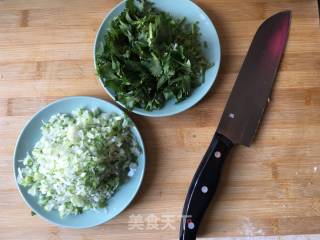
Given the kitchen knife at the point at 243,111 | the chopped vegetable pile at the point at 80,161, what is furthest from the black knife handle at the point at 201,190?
the chopped vegetable pile at the point at 80,161

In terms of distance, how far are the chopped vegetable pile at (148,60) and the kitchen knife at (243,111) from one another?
0.14 m

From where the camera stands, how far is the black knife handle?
127 centimetres

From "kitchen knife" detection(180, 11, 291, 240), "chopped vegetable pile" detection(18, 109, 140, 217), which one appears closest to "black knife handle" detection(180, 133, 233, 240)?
"kitchen knife" detection(180, 11, 291, 240)

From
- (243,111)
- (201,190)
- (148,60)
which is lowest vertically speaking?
(201,190)

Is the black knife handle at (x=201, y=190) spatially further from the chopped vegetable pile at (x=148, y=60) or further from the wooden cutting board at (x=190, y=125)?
the chopped vegetable pile at (x=148, y=60)

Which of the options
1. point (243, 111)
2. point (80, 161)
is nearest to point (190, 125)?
point (243, 111)

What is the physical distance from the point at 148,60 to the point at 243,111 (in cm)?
34

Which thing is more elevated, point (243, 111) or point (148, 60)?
point (148, 60)

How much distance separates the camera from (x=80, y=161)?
1209 mm

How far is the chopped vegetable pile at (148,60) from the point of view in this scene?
1.25m

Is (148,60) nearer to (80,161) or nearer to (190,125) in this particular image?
(190,125)

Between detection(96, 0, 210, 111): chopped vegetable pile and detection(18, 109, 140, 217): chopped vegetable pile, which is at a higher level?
detection(96, 0, 210, 111): chopped vegetable pile

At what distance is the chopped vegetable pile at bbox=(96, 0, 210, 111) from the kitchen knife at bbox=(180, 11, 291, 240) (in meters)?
0.14

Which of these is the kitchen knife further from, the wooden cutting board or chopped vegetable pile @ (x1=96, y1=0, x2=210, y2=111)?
chopped vegetable pile @ (x1=96, y1=0, x2=210, y2=111)
